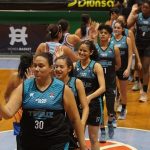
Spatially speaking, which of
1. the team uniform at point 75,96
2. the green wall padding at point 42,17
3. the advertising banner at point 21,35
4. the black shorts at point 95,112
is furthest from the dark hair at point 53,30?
the green wall padding at point 42,17

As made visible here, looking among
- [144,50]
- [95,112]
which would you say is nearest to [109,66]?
[95,112]

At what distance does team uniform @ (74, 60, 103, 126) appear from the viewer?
6473mm

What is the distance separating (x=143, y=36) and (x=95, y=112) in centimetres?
481

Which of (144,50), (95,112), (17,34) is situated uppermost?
(17,34)

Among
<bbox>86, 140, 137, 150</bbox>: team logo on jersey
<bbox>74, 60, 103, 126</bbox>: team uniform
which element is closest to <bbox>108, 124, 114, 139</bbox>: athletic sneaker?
<bbox>86, 140, 137, 150</bbox>: team logo on jersey

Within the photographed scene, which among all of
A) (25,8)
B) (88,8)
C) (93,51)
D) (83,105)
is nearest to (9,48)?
(25,8)

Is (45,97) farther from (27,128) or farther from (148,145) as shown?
(148,145)

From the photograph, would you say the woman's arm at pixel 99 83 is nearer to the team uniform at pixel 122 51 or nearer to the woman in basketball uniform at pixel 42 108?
the woman in basketball uniform at pixel 42 108

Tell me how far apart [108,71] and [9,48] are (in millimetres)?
8622

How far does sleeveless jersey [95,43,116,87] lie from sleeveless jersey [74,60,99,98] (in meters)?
1.48

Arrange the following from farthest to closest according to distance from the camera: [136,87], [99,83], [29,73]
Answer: [136,87] → [99,83] → [29,73]

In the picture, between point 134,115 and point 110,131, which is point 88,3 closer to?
point 134,115

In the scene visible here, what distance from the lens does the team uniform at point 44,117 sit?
4434 millimetres

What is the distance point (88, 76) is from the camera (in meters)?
6.50
